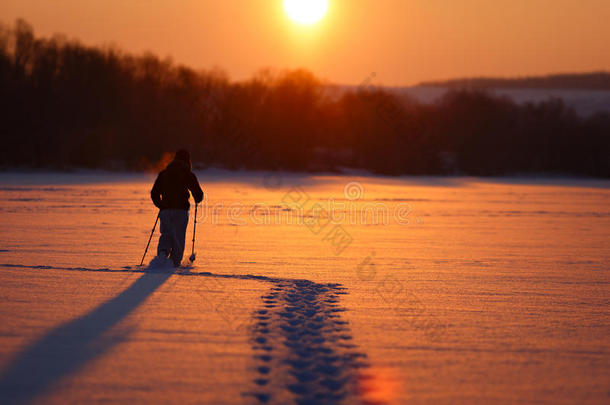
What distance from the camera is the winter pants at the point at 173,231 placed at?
827 centimetres

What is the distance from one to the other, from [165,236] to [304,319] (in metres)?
3.24

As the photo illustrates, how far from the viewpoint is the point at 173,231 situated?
326 inches

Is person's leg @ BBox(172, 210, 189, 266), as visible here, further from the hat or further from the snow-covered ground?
the hat

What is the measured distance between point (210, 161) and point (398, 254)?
123 ft

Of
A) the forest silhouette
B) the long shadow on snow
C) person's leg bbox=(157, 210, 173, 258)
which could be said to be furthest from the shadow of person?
the forest silhouette

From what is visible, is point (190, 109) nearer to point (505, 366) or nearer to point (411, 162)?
point (411, 162)

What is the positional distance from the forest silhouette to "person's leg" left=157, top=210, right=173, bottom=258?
36592 millimetres

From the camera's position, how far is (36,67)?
44281 millimetres

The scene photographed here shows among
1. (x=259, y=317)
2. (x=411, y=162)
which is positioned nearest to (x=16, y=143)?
(x=411, y=162)

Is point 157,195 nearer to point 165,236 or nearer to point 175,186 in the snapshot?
point 175,186

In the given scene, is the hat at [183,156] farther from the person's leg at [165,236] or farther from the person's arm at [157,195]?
the person's leg at [165,236]

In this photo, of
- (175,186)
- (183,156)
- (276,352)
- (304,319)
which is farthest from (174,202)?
(276,352)

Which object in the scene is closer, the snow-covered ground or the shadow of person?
the shadow of person

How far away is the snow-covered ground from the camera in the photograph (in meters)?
4.15
